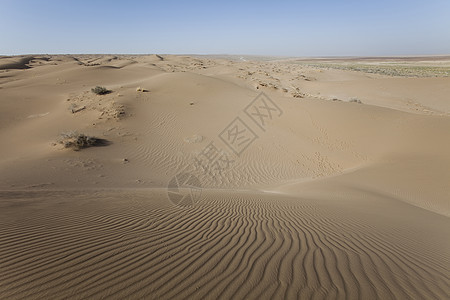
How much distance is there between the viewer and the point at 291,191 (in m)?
7.91

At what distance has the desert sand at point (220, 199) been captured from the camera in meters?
2.53

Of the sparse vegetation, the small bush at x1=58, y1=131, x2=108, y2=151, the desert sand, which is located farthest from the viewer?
the sparse vegetation

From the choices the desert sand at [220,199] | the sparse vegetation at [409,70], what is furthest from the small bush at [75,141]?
the sparse vegetation at [409,70]

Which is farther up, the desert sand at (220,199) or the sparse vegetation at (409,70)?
the sparse vegetation at (409,70)

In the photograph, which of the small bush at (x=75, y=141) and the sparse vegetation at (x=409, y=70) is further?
the sparse vegetation at (x=409, y=70)

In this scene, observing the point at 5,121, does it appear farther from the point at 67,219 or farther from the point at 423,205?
the point at 423,205

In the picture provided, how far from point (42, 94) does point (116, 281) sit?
22.7 meters

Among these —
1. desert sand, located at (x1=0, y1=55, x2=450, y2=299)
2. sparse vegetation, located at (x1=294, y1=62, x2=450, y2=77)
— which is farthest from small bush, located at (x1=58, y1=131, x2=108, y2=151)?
sparse vegetation, located at (x1=294, y1=62, x2=450, y2=77)

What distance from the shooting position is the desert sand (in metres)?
2.53

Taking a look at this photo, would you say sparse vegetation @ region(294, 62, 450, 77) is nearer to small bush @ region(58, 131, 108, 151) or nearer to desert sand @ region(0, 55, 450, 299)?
desert sand @ region(0, 55, 450, 299)

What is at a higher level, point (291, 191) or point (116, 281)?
point (116, 281)

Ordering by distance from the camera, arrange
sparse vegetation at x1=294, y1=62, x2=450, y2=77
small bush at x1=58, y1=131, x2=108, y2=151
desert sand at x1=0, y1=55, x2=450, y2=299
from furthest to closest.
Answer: sparse vegetation at x1=294, y1=62, x2=450, y2=77 < small bush at x1=58, y1=131, x2=108, y2=151 < desert sand at x1=0, y1=55, x2=450, y2=299

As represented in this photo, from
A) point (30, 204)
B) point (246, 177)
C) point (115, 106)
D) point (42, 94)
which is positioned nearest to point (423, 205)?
point (246, 177)

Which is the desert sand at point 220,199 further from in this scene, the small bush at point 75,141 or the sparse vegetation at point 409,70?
the sparse vegetation at point 409,70
